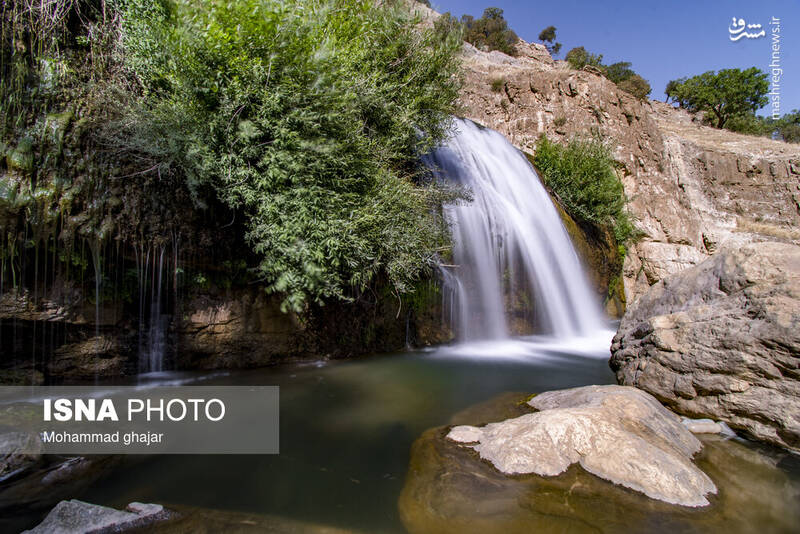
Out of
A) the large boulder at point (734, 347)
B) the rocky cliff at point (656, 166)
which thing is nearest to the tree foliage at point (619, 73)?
the rocky cliff at point (656, 166)

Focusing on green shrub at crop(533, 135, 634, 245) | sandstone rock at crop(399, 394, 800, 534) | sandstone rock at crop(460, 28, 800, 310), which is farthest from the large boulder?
sandstone rock at crop(460, 28, 800, 310)

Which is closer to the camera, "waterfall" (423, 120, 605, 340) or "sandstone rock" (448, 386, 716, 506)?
"sandstone rock" (448, 386, 716, 506)

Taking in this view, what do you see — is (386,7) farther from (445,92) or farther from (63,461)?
(63,461)

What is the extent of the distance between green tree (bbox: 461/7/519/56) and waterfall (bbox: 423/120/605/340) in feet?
105

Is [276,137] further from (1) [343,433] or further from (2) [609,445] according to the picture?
(2) [609,445]

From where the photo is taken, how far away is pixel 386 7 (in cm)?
956

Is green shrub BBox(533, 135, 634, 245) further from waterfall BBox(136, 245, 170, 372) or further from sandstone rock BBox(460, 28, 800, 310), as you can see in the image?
waterfall BBox(136, 245, 170, 372)

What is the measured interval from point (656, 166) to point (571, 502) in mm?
22017

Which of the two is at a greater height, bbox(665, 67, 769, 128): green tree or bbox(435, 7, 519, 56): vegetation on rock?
bbox(435, 7, 519, 56): vegetation on rock

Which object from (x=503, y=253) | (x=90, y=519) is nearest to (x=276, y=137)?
(x=90, y=519)

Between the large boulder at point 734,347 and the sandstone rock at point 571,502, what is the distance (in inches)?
28.2

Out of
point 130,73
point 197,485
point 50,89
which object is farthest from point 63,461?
point 130,73

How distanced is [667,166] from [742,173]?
4616mm

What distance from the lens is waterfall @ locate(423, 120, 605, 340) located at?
9.68m
